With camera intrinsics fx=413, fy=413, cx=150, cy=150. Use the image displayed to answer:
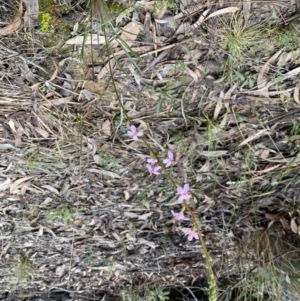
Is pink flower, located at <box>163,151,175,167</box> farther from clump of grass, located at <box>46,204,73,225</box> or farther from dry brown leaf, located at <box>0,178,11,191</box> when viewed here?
dry brown leaf, located at <box>0,178,11,191</box>

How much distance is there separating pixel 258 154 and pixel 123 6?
26.2 inches

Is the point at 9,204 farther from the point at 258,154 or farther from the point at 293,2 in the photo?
the point at 293,2

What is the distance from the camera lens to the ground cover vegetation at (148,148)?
4.06 ft

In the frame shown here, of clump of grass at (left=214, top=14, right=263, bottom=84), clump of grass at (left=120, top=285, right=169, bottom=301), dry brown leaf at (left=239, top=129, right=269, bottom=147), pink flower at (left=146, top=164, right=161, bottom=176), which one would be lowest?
clump of grass at (left=120, top=285, right=169, bottom=301)

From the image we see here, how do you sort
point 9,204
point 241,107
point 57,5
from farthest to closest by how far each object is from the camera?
point 9,204, point 241,107, point 57,5

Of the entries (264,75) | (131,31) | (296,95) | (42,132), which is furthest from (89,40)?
(296,95)

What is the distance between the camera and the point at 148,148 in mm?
Result: 1288

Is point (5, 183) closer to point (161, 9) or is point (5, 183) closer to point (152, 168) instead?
point (152, 168)

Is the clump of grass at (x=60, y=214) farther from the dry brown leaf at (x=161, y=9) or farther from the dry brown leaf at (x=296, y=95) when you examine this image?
the dry brown leaf at (x=296, y=95)

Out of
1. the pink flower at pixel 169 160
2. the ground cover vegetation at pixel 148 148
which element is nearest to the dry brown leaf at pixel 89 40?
the ground cover vegetation at pixel 148 148

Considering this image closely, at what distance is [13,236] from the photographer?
1.57m

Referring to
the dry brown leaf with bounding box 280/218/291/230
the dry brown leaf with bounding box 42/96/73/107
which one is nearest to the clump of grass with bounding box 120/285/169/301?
the dry brown leaf with bounding box 280/218/291/230

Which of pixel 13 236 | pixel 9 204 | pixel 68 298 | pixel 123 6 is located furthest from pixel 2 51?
pixel 68 298

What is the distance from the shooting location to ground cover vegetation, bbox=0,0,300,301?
48.8 inches
